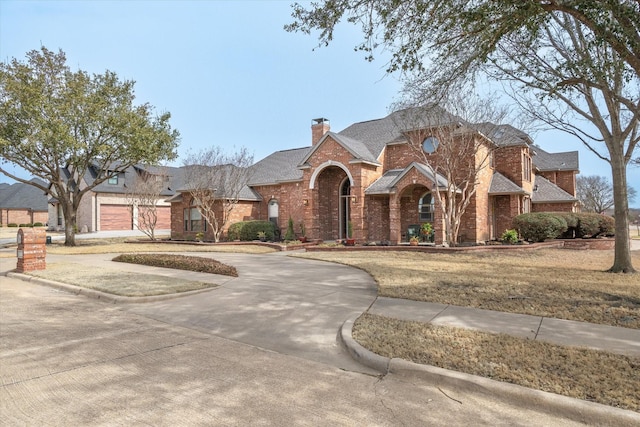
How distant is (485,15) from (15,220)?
70350mm

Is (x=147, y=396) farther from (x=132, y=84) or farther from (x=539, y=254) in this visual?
(x=132, y=84)

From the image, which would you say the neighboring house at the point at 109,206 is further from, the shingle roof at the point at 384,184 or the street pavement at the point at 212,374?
the street pavement at the point at 212,374

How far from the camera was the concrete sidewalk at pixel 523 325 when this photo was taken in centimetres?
512

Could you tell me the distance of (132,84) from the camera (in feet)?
79.2

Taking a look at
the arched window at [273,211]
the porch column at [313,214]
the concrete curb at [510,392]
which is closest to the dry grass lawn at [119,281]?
the concrete curb at [510,392]

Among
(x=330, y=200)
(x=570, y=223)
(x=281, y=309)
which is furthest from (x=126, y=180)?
(x=570, y=223)

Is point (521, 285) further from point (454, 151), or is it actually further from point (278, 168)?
point (278, 168)

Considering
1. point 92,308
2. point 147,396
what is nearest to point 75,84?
point 92,308

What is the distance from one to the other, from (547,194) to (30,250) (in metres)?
27.6

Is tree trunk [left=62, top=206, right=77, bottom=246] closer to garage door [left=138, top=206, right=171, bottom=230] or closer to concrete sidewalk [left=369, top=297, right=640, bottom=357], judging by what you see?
garage door [left=138, top=206, right=171, bottom=230]

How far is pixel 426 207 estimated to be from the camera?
2119 centimetres

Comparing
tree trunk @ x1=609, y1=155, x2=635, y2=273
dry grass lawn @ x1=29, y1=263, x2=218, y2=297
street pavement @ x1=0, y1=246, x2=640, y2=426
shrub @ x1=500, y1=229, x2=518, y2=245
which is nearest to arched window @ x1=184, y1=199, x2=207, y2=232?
dry grass lawn @ x1=29, y1=263, x2=218, y2=297

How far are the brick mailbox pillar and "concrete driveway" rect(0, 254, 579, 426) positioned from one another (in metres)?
5.07

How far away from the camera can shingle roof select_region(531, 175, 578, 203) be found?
24.9 m
